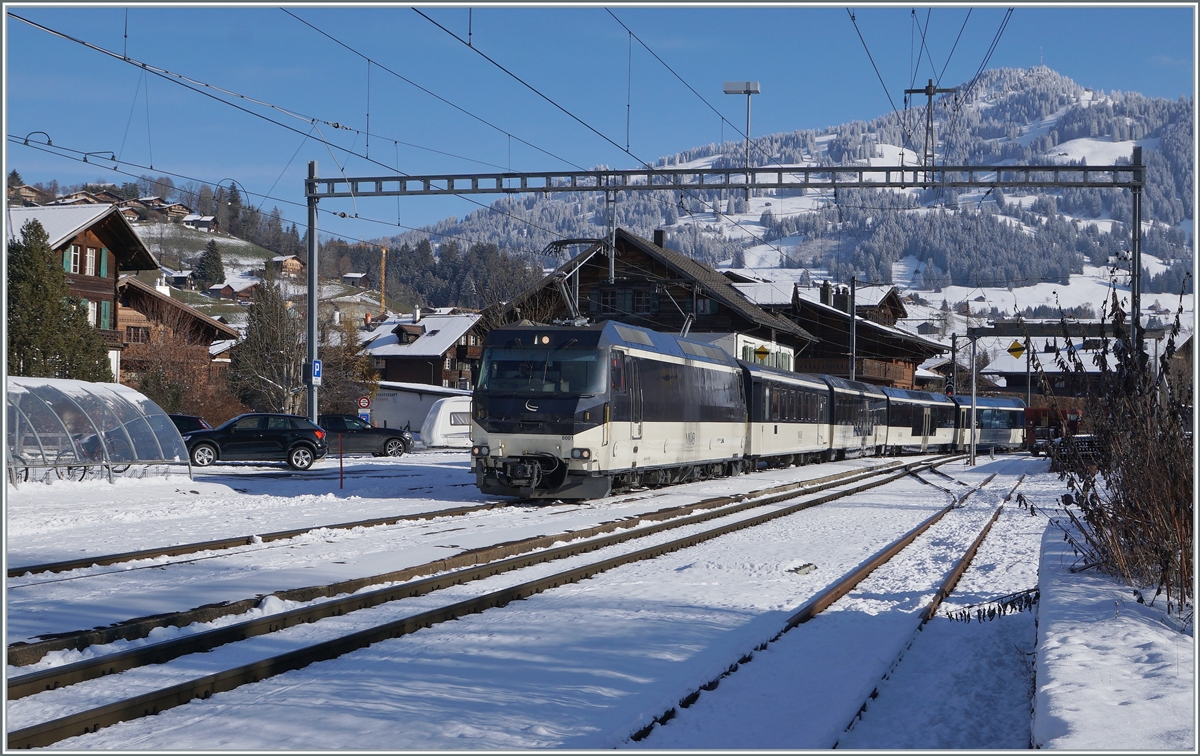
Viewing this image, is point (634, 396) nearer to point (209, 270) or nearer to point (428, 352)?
point (428, 352)

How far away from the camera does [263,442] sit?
29.8 metres

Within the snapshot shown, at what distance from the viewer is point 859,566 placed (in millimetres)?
13195

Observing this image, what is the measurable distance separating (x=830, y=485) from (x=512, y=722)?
74.2 ft

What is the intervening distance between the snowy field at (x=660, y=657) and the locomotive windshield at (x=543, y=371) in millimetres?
4395

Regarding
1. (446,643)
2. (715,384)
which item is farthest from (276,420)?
(446,643)

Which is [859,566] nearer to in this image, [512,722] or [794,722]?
[794,722]

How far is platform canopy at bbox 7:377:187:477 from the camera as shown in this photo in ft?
64.8

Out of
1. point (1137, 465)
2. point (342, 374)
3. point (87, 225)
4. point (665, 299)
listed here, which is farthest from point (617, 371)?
point (665, 299)

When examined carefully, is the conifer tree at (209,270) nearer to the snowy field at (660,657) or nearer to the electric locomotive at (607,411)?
the electric locomotive at (607,411)

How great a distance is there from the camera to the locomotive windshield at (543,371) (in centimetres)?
1955

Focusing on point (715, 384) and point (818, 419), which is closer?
point (715, 384)

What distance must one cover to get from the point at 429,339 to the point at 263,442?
5852cm

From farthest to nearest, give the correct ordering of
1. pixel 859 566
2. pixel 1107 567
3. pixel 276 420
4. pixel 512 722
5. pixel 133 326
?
pixel 133 326, pixel 276 420, pixel 859 566, pixel 1107 567, pixel 512 722

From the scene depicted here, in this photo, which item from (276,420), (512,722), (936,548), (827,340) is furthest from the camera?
(827,340)
